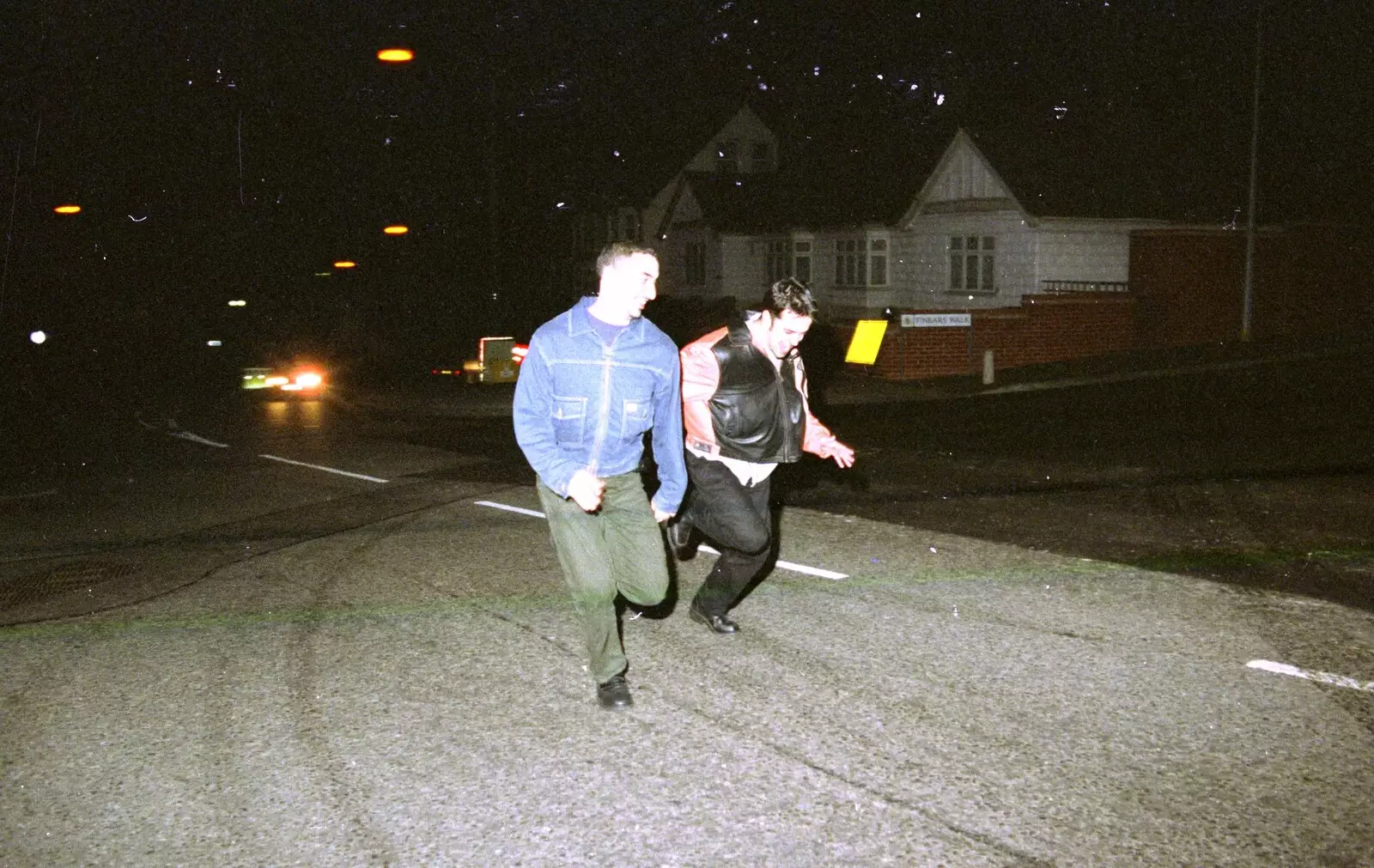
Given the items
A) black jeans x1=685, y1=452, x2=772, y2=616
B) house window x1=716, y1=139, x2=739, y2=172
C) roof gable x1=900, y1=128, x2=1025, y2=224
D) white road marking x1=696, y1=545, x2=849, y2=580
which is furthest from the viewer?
house window x1=716, y1=139, x2=739, y2=172

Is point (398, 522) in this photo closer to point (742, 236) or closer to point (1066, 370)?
point (1066, 370)

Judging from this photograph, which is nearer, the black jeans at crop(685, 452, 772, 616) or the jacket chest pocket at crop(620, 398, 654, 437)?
the jacket chest pocket at crop(620, 398, 654, 437)

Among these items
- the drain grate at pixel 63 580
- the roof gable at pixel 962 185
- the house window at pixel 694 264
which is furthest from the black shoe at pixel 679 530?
the house window at pixel 694 264

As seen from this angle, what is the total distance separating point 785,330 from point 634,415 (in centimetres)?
101

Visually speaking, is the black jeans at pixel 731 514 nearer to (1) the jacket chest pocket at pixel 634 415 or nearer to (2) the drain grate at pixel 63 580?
(1) the jacket chest pocket at pixel 634 415

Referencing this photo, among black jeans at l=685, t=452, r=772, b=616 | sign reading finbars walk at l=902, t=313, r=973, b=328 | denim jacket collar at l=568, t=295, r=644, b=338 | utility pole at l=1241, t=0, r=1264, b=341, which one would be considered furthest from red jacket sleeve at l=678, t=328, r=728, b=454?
utility pole at l=1241, t=0, r=1264, b=341

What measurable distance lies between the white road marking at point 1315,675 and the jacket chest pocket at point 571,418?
3301mm

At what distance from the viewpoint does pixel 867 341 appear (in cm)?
2372

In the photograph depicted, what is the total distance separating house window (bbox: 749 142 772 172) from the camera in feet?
178

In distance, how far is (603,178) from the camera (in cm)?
5512

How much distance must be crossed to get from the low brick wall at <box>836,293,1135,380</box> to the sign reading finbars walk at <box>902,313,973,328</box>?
0.84 ft

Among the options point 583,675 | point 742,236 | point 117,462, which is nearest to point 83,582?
point 583,675

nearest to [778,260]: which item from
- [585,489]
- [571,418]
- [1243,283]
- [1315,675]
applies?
[1243,283]

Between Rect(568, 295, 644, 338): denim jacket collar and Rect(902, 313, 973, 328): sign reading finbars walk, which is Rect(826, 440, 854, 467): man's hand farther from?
Rect(902, 313, 973, 328): sign reading finbars walk
